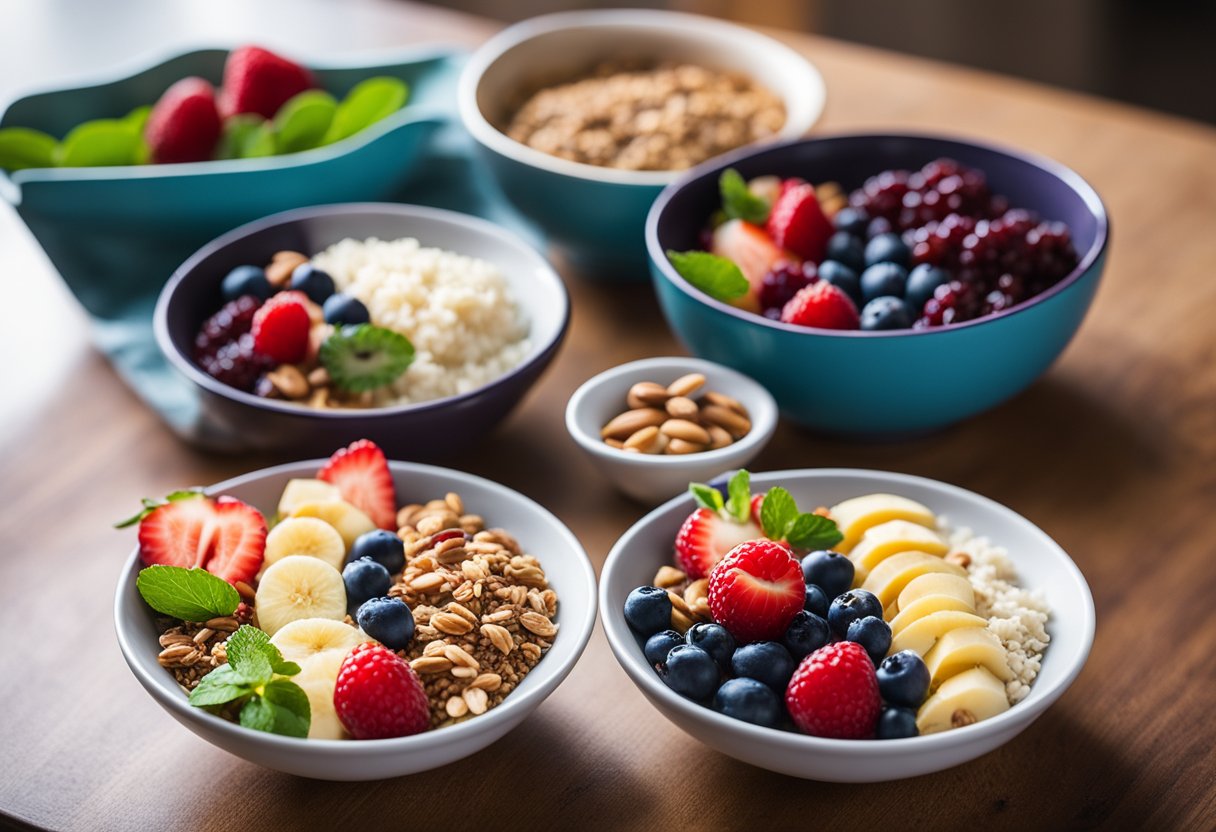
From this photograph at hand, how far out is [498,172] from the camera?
5.62 ft

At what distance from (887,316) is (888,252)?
12 centimetres

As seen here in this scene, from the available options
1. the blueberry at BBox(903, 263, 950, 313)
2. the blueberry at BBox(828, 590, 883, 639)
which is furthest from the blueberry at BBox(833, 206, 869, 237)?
the blueberry at BBox(828, 590, 883, 639)

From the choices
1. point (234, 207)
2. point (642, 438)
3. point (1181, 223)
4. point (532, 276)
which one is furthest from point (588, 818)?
point (1181, 223)

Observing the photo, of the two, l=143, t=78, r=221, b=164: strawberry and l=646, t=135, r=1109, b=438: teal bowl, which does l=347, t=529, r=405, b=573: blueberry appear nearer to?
l=646, t=135, r=1109, b=438: teal bowl

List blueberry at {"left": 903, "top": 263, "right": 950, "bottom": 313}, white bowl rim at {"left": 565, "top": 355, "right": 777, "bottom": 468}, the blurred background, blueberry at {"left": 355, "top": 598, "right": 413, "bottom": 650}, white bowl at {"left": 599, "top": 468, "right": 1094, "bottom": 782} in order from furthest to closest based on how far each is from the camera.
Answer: the blurred background < blueberry at {"left": 903, "top": 263, "right": 950, "bottom": 313} < white bowl rim at {"left": 565, "top": 355, "right": 777, "bottom": 468} < blueberry at {"left": 355, "top": 598, "right": 413, "bottom": 650} < white bowl at {"left": 599, "top": 468, "right": 1094, "bottom": 782}

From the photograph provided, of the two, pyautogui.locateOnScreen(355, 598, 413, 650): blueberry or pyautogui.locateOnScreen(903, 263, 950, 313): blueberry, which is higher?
pyautogui.locateOnScreen(903, 263, 950, 313): blueberry

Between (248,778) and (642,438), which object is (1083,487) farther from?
(248,778)

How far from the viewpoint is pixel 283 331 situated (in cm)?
142

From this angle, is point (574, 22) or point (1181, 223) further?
point (574, 22)

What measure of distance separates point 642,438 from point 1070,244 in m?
0.54

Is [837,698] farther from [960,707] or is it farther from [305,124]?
[305,124]

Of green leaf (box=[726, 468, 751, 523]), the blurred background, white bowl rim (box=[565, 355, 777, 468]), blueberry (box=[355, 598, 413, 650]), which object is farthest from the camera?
the blurred background

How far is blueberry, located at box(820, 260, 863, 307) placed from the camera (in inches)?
57.5

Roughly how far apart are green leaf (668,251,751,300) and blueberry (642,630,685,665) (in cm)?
49
